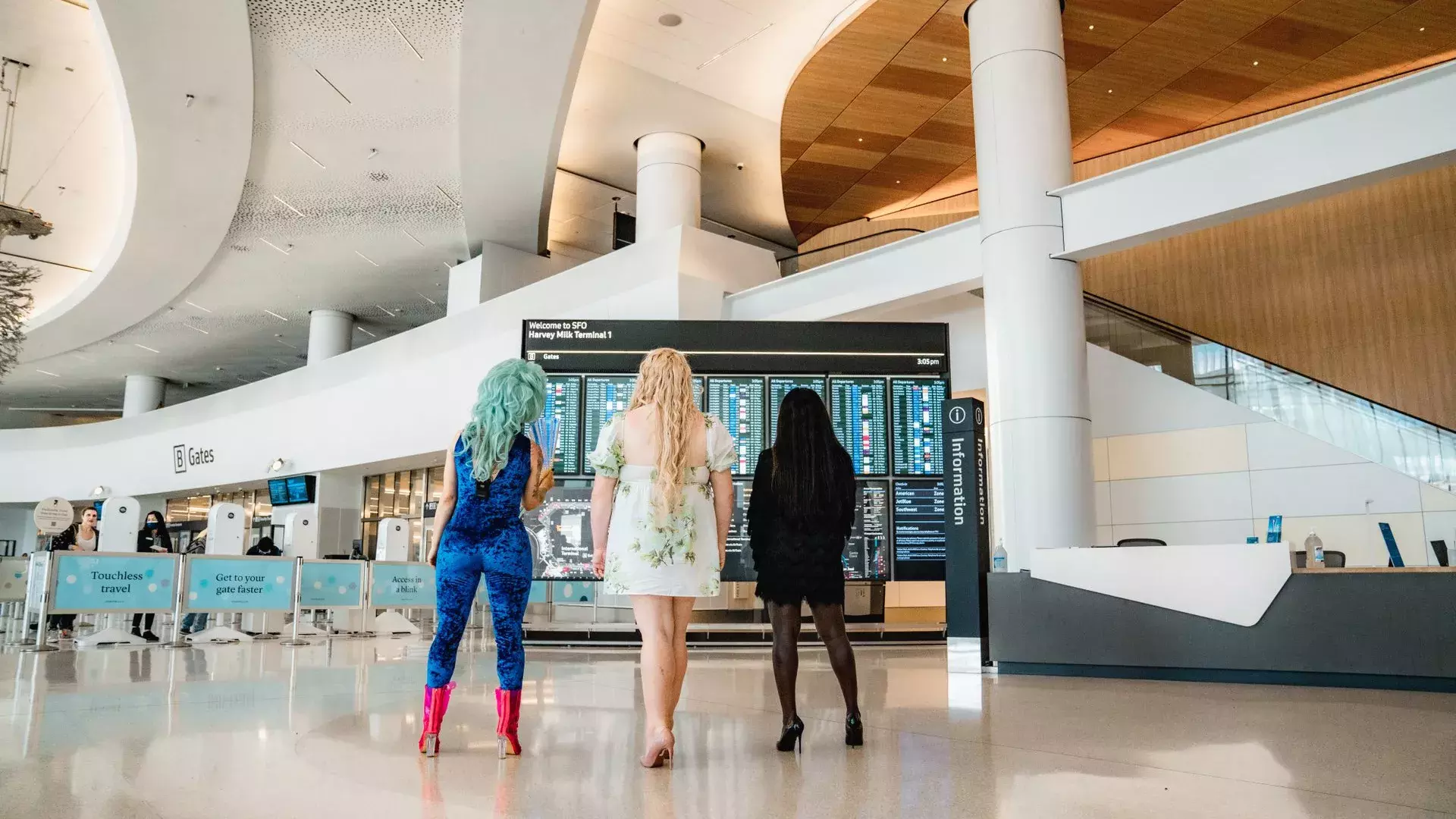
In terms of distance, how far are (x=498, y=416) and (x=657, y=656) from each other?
1.03 metres

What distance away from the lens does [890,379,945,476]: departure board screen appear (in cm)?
970

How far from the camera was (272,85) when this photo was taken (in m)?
10.8

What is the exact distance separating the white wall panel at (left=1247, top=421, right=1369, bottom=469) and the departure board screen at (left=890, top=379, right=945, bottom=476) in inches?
133

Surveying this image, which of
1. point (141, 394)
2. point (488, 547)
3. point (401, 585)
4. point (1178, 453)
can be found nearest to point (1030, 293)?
point (1178, 453)

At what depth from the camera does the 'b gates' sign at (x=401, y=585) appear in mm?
12250

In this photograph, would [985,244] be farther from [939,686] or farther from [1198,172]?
[939,686]

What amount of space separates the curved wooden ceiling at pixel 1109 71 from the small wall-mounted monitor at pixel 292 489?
10713 mm

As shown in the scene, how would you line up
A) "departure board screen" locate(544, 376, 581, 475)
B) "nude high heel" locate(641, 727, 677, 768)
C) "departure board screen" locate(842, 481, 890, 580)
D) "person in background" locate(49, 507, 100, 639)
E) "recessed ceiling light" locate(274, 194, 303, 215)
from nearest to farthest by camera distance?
"nude high heel" locate(641, 727, 677, 768) → "departure board screen" locate(842, 481, 890, 580) → "departure board screen" locate(544, 376, 581, 475) → "person in background" locate(49, 507, 100, 639) → "recessed ceiling light" locate(274, 194, 303, 215)

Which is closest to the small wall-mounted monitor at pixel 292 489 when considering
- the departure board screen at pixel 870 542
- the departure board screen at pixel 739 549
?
the departure board screen at pixel 739 549

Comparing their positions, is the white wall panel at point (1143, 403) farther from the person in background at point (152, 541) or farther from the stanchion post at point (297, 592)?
the person in background at point (152, 541)

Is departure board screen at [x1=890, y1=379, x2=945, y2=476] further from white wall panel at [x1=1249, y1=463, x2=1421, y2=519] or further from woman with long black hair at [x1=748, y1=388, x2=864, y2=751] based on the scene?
woman with long black hair at [x1=748, y1=388, x2=864, y2=751]

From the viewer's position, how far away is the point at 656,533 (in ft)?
10.9

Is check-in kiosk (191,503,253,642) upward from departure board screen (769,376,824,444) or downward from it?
downward

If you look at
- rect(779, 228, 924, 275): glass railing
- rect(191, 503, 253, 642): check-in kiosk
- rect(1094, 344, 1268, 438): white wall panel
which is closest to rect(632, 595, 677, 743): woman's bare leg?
rect(1094, 344, 1268, 438): white wall panel
